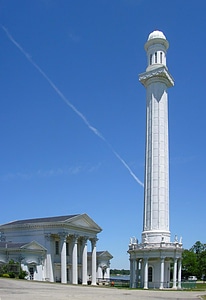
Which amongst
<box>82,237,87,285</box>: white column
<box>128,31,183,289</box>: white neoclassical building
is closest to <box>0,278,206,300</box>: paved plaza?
<box>128,31,183,289</box>: white neoclassical building

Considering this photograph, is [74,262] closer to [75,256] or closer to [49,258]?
[75,256]

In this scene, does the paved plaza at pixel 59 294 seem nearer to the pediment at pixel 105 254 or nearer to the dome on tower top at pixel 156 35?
the dome on tower top at pixel 156 35

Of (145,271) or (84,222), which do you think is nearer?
(145,271)

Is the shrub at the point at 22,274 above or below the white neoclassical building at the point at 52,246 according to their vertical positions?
below

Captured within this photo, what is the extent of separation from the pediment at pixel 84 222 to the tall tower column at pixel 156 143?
44.7 feet

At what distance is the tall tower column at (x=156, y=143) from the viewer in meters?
67.5

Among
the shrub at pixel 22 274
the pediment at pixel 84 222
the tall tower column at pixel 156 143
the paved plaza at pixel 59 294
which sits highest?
the tall tower column at pixel 156 143

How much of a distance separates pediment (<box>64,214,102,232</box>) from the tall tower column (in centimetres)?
1362

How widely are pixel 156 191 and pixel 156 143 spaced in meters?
7.86

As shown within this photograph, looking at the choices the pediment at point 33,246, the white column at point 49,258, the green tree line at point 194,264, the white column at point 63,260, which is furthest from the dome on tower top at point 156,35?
the green tree line at point 194,264

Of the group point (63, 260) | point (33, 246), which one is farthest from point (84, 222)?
point (33, 246)

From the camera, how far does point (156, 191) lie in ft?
225

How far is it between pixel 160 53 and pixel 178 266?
35.0 metres

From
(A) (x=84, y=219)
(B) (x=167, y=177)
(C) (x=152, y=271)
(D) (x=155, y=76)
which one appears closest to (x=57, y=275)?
(A) (x=84, y=219)
